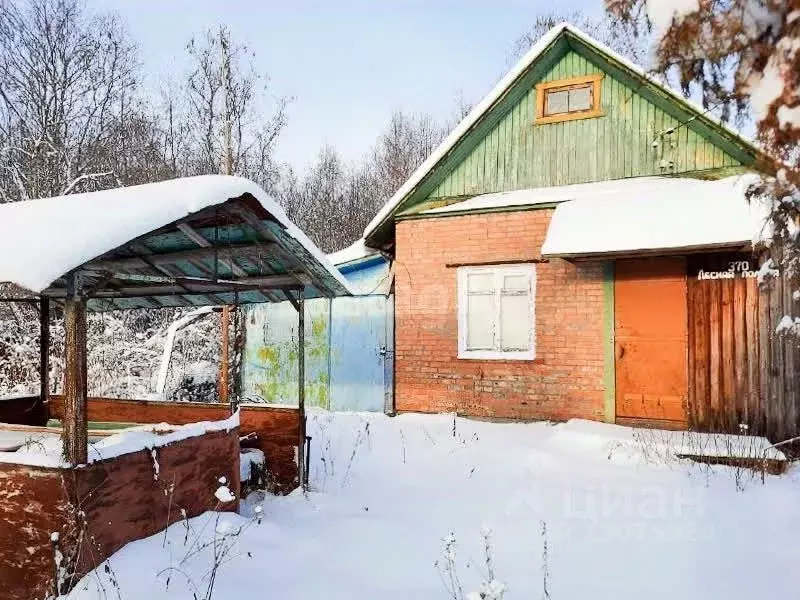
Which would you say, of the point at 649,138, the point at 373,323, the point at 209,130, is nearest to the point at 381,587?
the point at 373,323

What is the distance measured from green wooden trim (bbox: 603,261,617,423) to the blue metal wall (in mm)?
3678

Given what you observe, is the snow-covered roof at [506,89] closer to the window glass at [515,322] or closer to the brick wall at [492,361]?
the brick wall at [492,361]

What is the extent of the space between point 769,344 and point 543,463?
11.4ft

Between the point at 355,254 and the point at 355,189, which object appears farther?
the point at 355,189

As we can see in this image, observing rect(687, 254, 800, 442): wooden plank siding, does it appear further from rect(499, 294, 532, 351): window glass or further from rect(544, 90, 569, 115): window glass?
rect(544, 90, 569, 115): window glass

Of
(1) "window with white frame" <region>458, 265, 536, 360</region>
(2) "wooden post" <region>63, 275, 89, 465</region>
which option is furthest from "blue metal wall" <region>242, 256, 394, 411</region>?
(2) "wooden post" <region>63, 275, 89, 465</region>

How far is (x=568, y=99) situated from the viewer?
9.41m

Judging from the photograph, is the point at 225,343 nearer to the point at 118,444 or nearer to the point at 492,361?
the point at 492,361

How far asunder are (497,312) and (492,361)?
0.81 m

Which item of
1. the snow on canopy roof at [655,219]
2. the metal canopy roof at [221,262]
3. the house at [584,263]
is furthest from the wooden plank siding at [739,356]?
the metal canopy roof at [221,262]

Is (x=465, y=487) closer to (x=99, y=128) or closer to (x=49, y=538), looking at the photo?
(x=49, y=538)

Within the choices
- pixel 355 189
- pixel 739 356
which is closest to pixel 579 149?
pixel 739 356

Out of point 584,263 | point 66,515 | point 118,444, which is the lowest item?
point 66,515

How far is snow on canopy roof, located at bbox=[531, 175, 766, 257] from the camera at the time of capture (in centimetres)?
713
